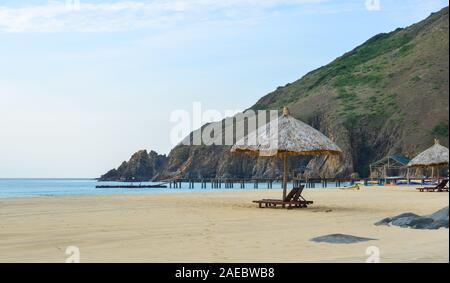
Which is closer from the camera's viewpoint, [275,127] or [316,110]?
[275,127]

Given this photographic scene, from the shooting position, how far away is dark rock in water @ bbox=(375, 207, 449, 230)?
9.98 meters

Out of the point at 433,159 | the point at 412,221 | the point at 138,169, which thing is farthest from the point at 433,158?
the point at 138,169

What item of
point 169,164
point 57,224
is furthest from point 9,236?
point 169,164

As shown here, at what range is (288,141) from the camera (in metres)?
19.3

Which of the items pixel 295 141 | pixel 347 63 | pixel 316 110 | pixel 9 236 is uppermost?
pixel 347 63

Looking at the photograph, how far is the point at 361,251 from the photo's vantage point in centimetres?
788

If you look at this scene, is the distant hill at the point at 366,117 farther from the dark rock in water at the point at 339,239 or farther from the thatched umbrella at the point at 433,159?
the dark rock in water at the point at 339,239

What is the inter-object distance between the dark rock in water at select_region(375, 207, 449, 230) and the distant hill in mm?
74906

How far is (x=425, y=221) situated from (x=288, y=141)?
918 centimetres

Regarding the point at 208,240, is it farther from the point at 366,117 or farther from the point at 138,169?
the point at 138,169

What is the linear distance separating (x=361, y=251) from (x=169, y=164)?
156 m

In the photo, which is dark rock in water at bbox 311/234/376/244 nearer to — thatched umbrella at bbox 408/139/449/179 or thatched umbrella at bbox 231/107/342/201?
thatched umbrella at bbox 231/107/342/201

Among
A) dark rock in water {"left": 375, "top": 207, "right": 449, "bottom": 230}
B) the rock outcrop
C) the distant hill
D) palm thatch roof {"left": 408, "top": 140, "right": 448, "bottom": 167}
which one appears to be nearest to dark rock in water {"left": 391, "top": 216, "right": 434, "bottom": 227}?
dark rock in water {"left": 375, "top": 207, "right": 449, "bottom": 230}
